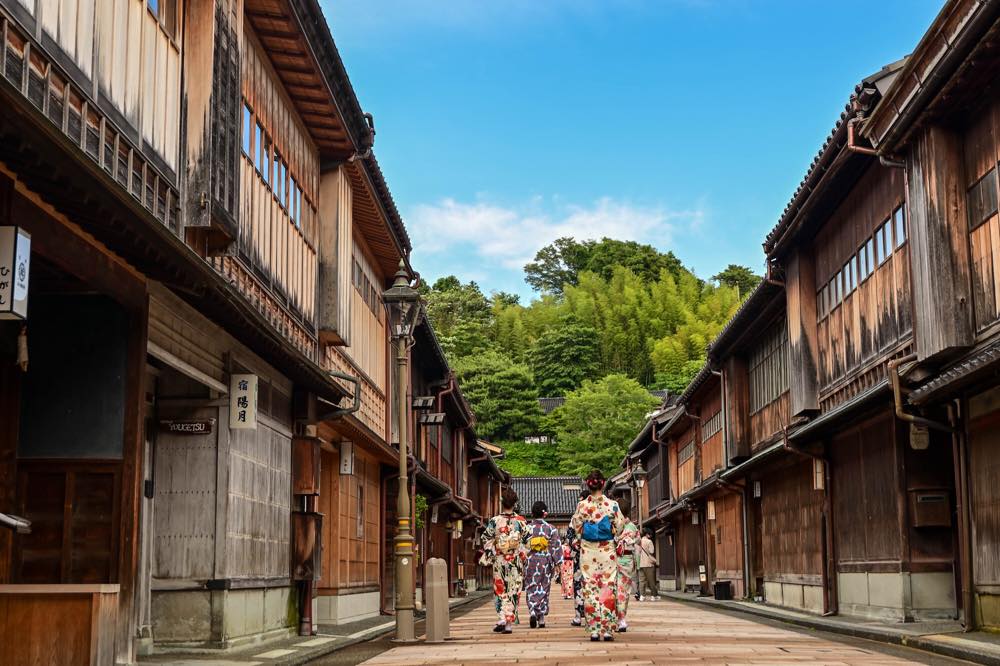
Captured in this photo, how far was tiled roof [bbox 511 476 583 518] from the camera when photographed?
84562mm

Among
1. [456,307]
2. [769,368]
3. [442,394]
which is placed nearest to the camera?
[769,368]

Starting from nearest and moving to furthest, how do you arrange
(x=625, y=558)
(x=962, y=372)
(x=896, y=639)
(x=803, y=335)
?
(x=962, y=372)
(x=896, y=639)
(x=625, y=558)
(x=803, y=335)

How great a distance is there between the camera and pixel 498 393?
8738 cm

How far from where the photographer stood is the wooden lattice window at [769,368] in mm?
29703

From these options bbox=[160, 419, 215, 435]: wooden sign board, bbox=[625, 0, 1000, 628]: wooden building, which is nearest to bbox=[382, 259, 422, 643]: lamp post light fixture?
bbox=[160, 419, 215, 435]: wooden sign board

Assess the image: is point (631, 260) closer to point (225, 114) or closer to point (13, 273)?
point (225, 114)

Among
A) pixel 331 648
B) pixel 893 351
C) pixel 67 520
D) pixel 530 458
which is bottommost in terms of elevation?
pixel 331 648

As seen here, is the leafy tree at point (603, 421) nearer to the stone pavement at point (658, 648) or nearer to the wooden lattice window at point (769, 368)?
the wooden lattice window at point (769, 368)

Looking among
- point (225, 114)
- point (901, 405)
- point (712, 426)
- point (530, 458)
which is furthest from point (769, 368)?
point (530, 458)

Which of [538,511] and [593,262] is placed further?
[593,262]

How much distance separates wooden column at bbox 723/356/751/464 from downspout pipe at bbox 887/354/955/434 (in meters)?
16.1

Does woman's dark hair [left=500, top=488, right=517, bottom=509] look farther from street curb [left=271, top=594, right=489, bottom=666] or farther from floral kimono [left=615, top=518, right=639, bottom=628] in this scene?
street curb [left=271, top=594, right=489, bottom=666]

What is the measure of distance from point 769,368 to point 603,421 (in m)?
50.9

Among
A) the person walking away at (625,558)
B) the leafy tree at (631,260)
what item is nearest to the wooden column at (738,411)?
the person walking away at (625,558)
